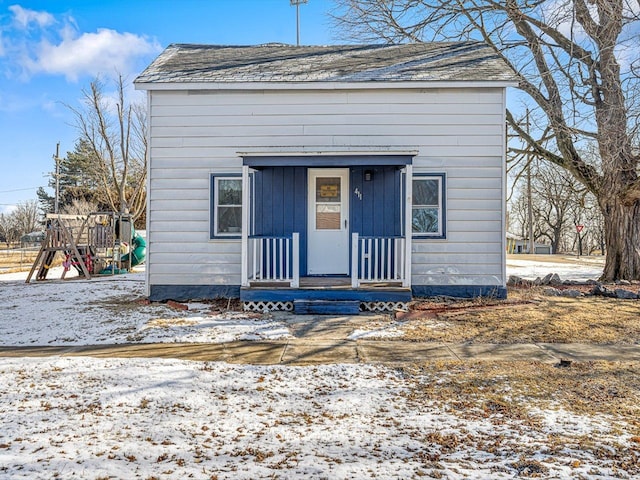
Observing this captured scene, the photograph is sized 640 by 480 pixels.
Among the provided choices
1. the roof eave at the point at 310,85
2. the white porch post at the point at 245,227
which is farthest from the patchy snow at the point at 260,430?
the roof eave at the point at 310,85

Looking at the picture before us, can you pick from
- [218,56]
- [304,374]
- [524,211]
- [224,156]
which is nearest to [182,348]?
[304,374]

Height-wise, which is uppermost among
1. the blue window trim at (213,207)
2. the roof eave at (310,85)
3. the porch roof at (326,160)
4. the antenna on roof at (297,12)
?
the antenna on roof at (297,12)

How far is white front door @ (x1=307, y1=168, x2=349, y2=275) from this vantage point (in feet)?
28.7

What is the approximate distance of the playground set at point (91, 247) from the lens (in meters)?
13.4

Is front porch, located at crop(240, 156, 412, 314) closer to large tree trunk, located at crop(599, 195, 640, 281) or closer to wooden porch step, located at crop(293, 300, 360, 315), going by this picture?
wooden porch step, located at crop(293, 300, 360, 315)

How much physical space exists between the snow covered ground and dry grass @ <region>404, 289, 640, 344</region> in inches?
71.7

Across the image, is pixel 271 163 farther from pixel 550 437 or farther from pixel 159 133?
pixel 550 437

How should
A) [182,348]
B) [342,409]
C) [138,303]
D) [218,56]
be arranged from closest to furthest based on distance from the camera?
[342,409], [182,348], [138,303], [218,56]

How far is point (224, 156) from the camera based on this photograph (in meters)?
8.59

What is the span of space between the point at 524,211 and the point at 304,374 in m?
53.4

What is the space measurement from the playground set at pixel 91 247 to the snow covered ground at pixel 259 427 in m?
9.71

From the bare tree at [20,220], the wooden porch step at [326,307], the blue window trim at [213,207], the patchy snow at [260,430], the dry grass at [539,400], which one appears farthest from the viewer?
the bare tree at [20,220]

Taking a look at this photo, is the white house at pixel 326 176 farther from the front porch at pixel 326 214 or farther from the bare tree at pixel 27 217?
the bare tree at pixel 27 217

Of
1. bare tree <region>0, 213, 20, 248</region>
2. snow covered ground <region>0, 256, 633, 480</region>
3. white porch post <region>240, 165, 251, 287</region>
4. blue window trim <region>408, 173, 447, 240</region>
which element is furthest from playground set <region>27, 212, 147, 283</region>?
bare tree <region>0, 213, 20, 248</region>
